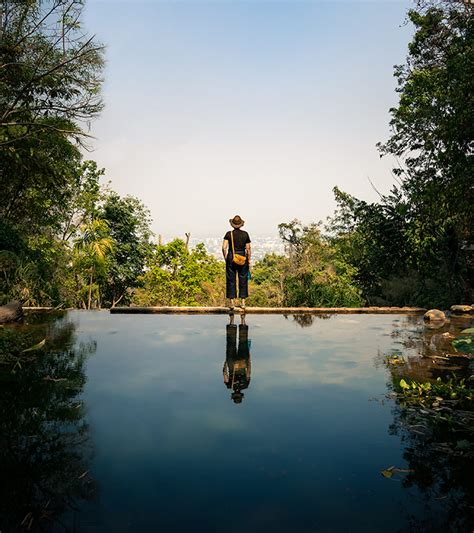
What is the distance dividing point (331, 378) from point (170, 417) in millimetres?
1814

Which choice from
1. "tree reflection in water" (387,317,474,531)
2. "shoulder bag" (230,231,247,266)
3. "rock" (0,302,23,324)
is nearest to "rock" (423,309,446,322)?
"tree reflection in water" (387,317,474,531)

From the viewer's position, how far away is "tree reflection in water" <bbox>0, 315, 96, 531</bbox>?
2.02m

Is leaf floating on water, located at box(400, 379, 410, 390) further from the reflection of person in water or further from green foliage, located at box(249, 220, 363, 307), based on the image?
green foliage, located at box(249, 220, 363, 307)

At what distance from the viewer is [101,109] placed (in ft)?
28.5

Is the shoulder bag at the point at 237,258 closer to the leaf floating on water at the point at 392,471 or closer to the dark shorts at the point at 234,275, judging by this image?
the dark shorts at the point at 234,275

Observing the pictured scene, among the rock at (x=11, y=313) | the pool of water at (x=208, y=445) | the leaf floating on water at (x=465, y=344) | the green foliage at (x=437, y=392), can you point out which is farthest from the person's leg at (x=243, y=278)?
the leaf floating on water at (x=465, y=344)

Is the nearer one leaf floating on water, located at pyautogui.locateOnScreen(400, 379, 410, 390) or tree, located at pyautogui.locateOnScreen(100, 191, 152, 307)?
leaf floating on water, located at pyautogui.locateOnScreen(400, 379, 410, 390)

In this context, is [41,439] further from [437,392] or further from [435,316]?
[435,316]

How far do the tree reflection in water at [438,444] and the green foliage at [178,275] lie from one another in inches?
652

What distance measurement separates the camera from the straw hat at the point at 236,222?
791 centimetres

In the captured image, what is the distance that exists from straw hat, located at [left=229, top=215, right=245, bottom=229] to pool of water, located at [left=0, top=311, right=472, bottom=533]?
3.18 meters

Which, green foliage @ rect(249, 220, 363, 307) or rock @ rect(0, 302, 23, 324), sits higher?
green foliage @ rect(249, 220, 363, 307)

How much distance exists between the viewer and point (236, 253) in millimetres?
7953

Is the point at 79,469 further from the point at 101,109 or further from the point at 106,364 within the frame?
the point at 101,109
